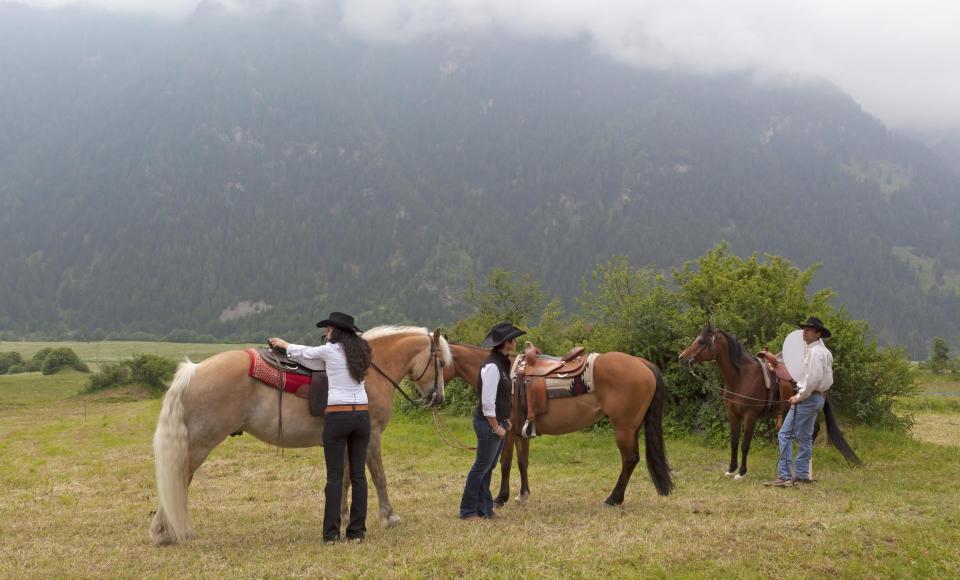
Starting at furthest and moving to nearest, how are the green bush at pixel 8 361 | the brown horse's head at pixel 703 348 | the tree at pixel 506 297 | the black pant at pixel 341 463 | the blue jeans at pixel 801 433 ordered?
the green bush at pixel 8 361 < the tree at pixel 506 297 < the brown horse's head at pixel 703 348 < the blue jeans at pixel 801 433 < the black pant at pixel 341 463

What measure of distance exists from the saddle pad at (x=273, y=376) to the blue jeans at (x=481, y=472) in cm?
207

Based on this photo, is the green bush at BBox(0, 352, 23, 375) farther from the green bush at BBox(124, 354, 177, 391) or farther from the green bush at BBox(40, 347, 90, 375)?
the green bush at BBox(124, 354, 177, 391)

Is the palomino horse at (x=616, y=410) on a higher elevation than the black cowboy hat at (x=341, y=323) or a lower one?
lower

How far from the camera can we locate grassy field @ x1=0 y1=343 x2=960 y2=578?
6.30 m

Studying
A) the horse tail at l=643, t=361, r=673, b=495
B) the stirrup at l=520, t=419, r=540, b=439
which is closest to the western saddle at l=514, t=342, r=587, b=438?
the stirrup at l=520, t=419, r=540, b=439

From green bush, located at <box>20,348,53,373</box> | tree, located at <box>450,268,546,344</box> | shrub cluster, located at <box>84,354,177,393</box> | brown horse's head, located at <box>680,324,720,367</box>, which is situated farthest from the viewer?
green bush, located at <box>20,348,53,373</box>

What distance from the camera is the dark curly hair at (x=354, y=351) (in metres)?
7.18

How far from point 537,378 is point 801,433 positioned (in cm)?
422

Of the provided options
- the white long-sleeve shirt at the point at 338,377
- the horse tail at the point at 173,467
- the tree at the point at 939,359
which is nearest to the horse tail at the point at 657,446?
the white long-sleeve shirt at the point at 338,377

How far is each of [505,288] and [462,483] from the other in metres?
26.2

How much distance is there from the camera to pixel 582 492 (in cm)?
1018

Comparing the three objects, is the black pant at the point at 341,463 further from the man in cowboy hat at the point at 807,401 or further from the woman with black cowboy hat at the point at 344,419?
the man in cowboy hat at the point at 807,401

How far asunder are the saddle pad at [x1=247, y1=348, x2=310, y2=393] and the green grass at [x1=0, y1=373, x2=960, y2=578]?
1654 millimetres

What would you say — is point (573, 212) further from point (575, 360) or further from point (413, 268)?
point (575, 360)
